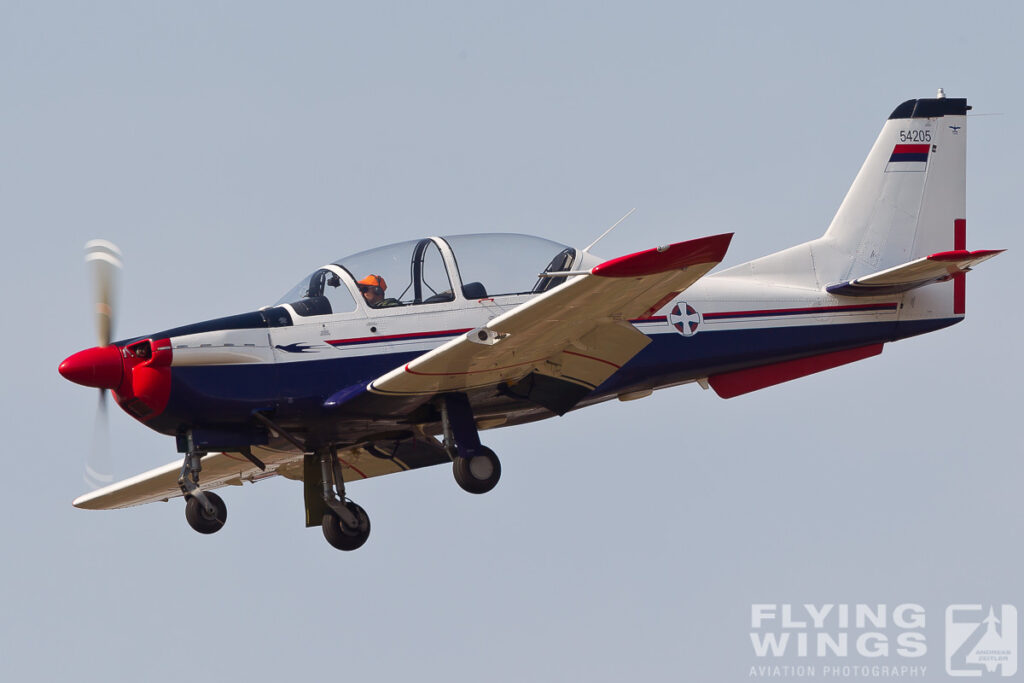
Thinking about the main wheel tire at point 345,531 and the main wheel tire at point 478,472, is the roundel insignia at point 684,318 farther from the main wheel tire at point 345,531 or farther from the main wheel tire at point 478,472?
the main wheel tire at point 345,531

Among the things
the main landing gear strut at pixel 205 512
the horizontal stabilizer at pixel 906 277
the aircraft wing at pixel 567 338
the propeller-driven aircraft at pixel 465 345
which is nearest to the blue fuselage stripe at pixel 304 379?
the propeller-driven aircraft at pixel 465 345

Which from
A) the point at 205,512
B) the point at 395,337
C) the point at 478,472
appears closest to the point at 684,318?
the point at 478,472

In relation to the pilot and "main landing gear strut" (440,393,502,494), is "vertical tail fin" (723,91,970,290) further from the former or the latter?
the pilot

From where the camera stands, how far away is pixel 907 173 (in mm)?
18562

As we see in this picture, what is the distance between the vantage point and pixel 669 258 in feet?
43.3

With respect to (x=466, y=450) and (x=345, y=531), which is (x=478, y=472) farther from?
(x=345, y=531)

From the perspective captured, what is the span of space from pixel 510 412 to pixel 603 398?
104 cm

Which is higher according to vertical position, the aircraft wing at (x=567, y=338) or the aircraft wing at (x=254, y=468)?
the aircraft wing at (x=567, y=338)

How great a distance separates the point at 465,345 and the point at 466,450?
1.27 metres

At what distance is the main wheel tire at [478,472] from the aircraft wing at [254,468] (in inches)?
70.6

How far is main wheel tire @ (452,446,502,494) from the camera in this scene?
48.5 ft

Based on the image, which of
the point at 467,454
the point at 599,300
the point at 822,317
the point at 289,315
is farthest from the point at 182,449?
the point at 822,317

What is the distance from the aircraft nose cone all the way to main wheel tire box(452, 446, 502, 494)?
3295 millimetres

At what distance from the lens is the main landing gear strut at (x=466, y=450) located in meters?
14.8
